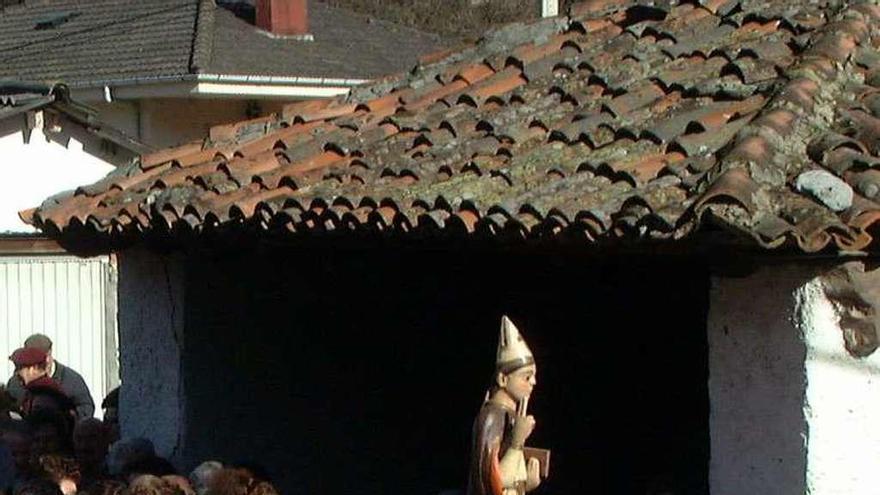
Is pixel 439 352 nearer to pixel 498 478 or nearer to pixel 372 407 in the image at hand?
pixel 372 407

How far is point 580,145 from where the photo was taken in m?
6.68

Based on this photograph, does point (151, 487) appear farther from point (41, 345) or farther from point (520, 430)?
point (41, 345)

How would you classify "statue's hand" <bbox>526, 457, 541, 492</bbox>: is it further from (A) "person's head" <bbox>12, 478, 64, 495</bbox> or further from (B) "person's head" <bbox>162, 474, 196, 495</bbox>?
(A) "person's head" <bbox>12, 478, 64, 495</bbox>

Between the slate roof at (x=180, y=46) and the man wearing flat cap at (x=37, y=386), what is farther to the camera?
the slate roof at (x=180, y=46)

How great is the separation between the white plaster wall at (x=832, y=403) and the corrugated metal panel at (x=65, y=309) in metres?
9.68

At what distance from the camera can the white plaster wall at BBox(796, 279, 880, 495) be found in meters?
5.67

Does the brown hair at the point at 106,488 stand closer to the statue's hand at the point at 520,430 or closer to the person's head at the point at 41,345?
the statue's hand at the point at 520,430

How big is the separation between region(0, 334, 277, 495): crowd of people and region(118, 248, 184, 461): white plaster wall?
0.62 ft

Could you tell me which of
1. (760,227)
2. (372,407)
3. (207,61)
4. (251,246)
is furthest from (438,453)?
(207,61)

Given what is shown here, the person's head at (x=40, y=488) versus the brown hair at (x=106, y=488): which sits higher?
the brown hair at (x=106, y=488)

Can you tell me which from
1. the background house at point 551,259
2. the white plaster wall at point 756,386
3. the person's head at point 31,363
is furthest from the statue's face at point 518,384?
the person's head at point 31,363

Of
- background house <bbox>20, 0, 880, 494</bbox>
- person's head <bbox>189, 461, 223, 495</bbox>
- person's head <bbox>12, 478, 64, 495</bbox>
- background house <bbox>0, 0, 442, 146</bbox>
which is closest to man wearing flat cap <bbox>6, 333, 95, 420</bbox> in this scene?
background house <bbox>20, 0, 880, 494</bbox>

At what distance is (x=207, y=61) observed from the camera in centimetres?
1736

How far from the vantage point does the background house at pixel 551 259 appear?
18.7ft
